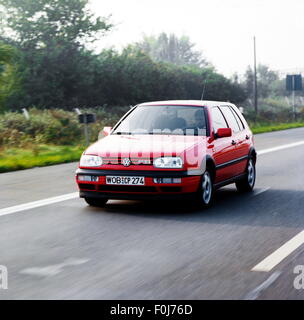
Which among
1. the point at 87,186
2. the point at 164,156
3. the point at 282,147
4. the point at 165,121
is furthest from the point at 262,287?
the point at 282,147

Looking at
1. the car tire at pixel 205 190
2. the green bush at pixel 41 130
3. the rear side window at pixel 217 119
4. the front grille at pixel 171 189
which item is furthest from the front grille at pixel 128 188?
the green bush at pixel 41 130

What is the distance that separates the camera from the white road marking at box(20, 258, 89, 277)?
590 centimetres

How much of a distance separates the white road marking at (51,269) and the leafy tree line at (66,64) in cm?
3221

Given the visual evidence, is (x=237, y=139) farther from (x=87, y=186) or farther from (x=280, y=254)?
(x=280, y=254)

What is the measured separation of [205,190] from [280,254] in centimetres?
281

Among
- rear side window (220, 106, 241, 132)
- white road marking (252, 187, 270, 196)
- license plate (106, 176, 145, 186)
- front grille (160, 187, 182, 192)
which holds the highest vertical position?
rear side window (220, 106, 241, 132)

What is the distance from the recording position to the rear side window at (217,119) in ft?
33.4

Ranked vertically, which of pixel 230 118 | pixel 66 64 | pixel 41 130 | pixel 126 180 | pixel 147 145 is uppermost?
pixel 66 64

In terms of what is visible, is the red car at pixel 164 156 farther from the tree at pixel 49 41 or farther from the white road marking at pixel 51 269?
the tree at pixel 49 41

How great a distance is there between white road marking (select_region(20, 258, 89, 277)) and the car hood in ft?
9.27

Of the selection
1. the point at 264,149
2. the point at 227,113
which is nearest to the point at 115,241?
the point at 227,113

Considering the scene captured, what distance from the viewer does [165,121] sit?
398 inches

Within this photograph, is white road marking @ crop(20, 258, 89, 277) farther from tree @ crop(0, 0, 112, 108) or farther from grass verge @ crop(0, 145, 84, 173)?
tree @ crop(0, 0, 112, 108)

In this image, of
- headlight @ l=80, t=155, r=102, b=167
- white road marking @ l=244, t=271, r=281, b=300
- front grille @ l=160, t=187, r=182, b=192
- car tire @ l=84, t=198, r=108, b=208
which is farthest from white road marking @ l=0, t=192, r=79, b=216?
white road marking @ l=244, t=271, r=281, b=300
